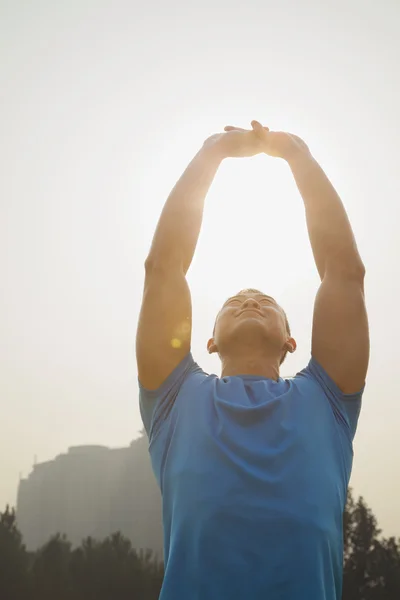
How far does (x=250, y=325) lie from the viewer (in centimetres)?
279

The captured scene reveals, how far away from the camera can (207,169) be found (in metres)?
3.17

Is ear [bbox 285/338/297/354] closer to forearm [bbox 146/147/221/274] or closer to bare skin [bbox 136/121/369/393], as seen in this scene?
bare skin [bbox 136/121/369/393]

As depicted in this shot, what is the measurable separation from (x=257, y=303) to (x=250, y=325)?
0.23 metres

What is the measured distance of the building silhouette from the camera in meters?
57.9

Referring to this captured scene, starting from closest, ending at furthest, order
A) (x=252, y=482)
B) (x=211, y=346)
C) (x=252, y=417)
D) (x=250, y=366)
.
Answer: (x=252, y=482) → (x=252, y=417) → (x=250, y=366) → (x=211, y=346)

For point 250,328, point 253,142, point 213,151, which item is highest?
point 253,142

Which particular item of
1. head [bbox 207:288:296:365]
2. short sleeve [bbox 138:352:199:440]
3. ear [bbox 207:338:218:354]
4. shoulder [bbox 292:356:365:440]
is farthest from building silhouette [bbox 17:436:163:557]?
shoulder [bbox 292:356:365:440]

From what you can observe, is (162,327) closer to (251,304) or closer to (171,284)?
(171,284)

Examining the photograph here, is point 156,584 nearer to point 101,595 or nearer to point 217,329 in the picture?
point 101,595

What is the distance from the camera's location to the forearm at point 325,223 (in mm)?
2715

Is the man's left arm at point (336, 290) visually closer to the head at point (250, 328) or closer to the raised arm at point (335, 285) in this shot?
the raised arm at point (335, 285)

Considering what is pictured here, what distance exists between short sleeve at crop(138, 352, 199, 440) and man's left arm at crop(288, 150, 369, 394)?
2.02ft

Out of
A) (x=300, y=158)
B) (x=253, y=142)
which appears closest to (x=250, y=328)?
(x=300, y=158)

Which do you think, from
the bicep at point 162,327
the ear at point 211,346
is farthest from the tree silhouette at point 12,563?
the bicep at point 162,327
